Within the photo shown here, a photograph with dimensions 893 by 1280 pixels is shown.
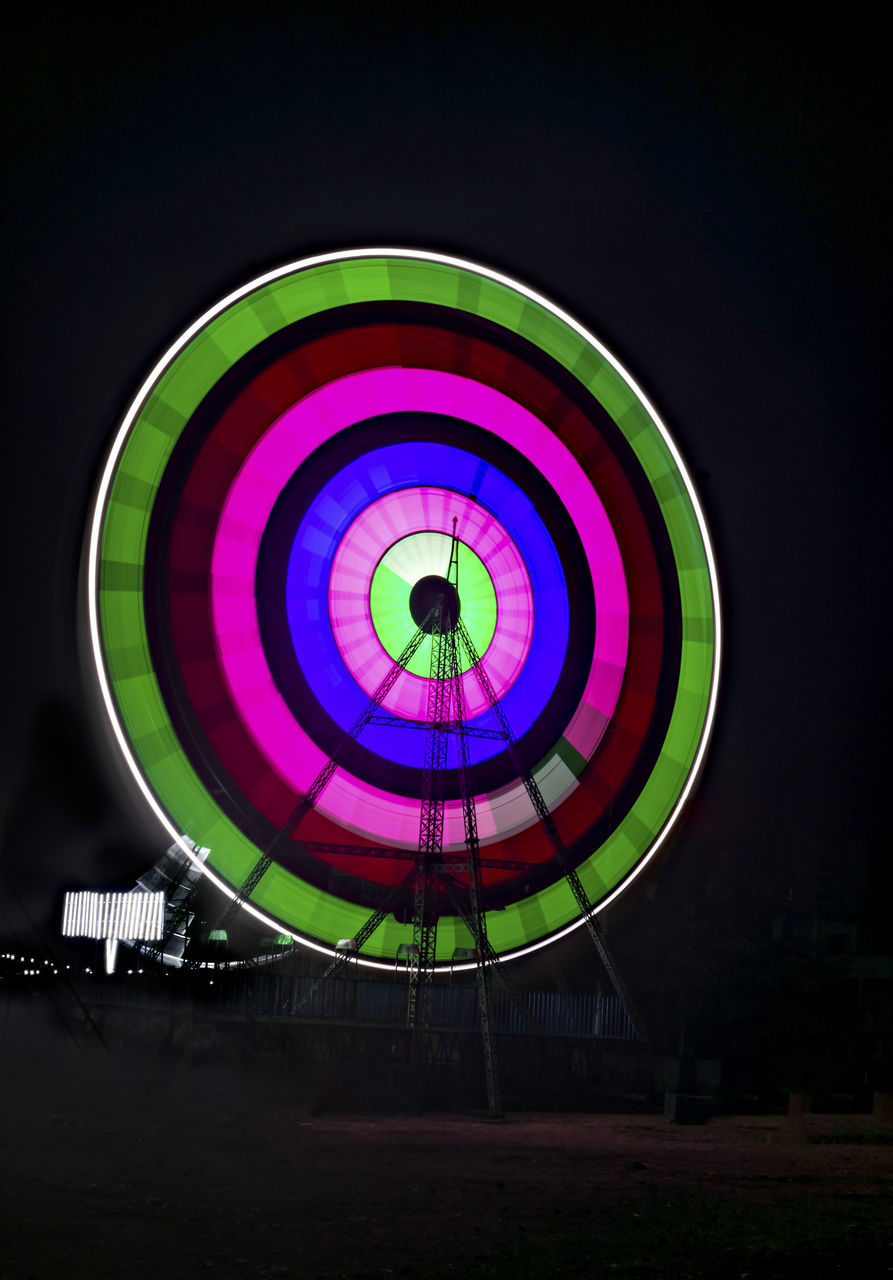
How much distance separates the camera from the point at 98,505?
13.9 m

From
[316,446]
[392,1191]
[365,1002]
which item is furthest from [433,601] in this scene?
[392,1191]

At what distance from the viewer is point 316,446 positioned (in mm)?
15664

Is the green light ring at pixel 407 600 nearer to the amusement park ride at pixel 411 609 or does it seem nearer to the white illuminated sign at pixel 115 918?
the amusement park ride at pixel 411 609

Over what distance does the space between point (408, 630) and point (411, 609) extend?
329 mm

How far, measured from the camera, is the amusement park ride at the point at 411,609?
48.1ft

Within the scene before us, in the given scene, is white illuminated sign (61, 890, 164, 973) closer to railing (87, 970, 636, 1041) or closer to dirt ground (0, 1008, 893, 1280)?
railing (87, 970, 636, 1041)

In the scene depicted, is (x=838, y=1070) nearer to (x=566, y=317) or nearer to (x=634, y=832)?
(x=634, y=832)

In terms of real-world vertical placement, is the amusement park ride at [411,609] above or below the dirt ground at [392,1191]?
above

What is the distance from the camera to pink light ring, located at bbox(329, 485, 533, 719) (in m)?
15.6

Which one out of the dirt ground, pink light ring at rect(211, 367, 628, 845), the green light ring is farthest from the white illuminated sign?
the green light ring

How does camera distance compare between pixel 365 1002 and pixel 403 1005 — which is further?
pixel 403 1005

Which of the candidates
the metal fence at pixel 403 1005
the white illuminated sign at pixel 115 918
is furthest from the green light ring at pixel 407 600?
the white illuminated sign at pixel 115 918

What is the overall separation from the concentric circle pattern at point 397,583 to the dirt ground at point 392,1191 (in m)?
3.06

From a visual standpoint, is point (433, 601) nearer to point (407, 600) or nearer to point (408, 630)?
point (407, 600)
